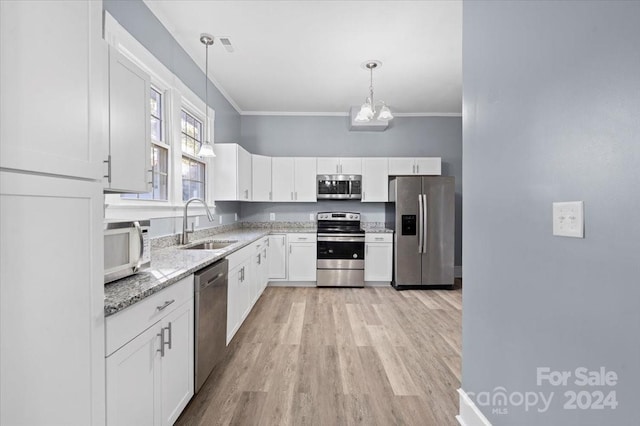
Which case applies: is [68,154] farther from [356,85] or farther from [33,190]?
[356,85]

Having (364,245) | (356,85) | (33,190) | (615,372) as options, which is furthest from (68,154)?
(364,245)

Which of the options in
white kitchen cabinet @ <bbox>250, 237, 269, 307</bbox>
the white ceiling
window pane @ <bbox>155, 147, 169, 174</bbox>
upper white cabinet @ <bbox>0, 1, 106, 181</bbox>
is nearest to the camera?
upper white cabinet @ <bbox>0, 1, 106, 181</bbox>

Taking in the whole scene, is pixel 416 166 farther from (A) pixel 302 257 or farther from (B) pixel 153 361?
(B) pixel 153 361

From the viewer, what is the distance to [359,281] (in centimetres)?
456

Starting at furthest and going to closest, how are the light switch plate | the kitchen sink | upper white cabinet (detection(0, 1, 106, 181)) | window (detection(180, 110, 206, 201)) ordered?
window (detection(180, 110, 206, 201)) < the kitchen sink < the light switch plate < upper white cabinet (detection(0, 1, 106, 181))

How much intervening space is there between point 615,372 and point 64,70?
1.82 meters

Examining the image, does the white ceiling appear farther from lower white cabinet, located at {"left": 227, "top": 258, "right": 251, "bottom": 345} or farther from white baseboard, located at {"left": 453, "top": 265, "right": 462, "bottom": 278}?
white baseboard, located at {"left": 453, "top": 265, "right": 462, "bottom": 278}

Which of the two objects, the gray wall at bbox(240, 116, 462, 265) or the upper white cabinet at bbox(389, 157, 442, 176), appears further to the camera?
the gray wall at bbox(240, 116, 462, 265)

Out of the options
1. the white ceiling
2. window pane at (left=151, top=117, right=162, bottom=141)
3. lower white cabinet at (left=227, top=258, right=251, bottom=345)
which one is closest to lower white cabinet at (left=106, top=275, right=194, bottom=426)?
lower white cabinet at (left=227, top=258, right=251, bottom=345)

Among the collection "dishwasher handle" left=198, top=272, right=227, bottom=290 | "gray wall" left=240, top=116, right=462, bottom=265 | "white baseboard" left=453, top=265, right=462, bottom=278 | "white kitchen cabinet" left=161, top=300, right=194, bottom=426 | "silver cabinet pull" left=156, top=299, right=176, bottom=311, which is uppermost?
"gray wall" left=240, top=116, right=462, bottom=265

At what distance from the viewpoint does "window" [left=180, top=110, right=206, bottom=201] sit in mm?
3293

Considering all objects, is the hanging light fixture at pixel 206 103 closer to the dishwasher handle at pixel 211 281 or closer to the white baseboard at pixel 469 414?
the dishwasher handle at pixel 211 281

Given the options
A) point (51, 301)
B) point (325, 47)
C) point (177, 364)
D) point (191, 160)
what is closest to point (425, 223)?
point (325, 47)

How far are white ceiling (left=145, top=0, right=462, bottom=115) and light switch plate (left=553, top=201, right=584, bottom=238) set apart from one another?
219 cm
